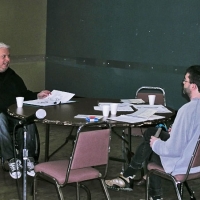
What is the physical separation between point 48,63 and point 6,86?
380cm

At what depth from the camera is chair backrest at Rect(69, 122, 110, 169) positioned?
349 cm

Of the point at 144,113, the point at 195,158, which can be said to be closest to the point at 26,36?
the point at 144,113

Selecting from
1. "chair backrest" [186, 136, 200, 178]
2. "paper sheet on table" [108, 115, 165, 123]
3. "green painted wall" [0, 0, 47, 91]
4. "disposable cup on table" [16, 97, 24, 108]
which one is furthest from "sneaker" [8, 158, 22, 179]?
"green painted wall" [0, 0, 47, 91]

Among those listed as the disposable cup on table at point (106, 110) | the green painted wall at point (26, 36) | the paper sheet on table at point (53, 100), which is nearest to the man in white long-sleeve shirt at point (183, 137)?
the disposable cup on table at point (106, 110)

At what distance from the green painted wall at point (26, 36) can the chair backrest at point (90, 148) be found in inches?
206

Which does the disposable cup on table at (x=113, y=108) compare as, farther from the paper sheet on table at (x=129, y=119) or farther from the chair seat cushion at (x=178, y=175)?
the chair seat cushion at (x=178, y=175)

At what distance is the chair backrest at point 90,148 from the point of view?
3486 millimetres

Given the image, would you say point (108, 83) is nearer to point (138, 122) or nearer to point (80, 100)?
point (80, 100)

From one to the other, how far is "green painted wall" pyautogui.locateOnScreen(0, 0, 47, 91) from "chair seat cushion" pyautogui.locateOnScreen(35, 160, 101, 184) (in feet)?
16.2

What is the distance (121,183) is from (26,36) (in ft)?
15.3

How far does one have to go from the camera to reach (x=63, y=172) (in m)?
3.73

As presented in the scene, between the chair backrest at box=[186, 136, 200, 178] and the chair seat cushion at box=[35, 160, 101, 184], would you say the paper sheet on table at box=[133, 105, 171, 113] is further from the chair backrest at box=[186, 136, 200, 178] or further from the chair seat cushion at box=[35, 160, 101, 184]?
the chair seat cushion at box=[35, 160, 101, 184]

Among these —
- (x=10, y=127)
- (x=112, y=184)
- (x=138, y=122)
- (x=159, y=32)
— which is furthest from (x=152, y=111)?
(x=159, y=32)

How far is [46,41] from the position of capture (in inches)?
359
